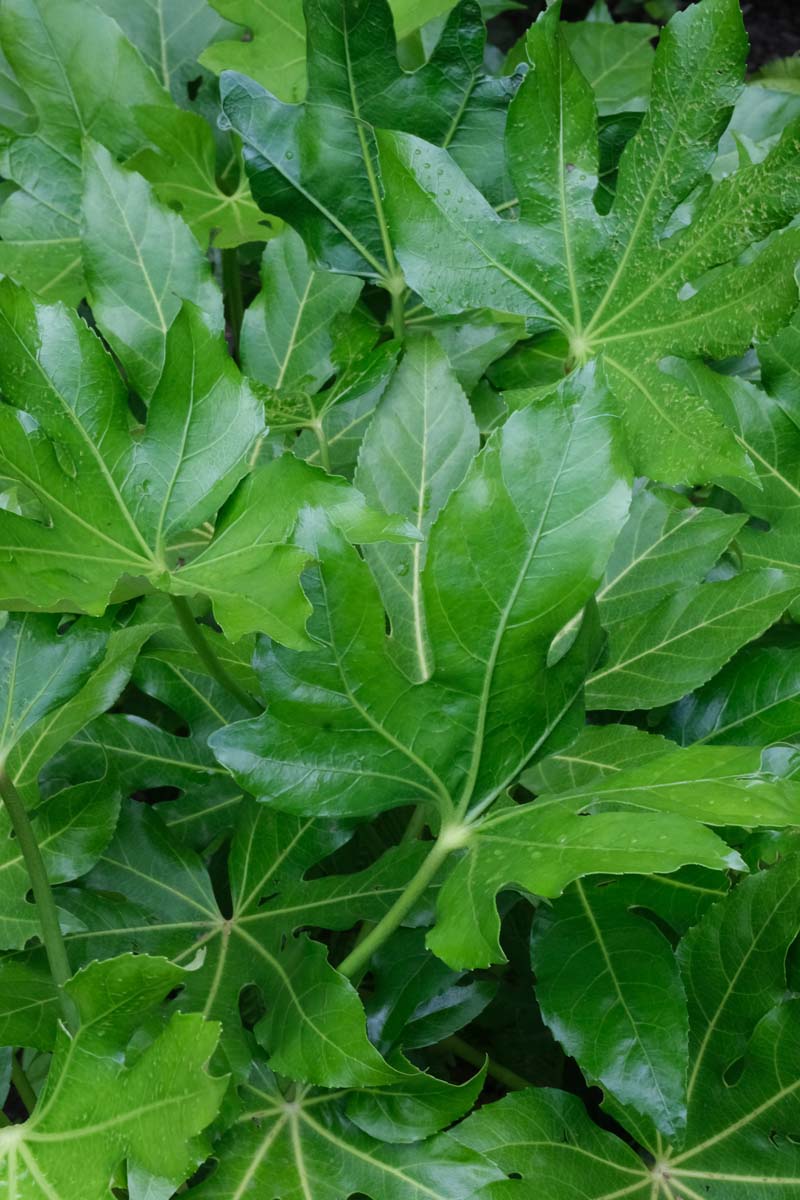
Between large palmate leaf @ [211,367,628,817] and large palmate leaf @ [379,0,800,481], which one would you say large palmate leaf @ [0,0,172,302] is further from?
large palmate leaf @ [211,367,628,817]

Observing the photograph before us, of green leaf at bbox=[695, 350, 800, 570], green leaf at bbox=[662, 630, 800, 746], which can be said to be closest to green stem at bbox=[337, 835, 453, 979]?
green leaf at bbox=[662, 630, 800, 746]

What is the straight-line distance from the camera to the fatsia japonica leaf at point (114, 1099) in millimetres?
485

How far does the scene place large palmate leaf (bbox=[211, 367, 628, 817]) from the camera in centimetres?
52

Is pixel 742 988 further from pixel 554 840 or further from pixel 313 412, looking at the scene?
pixel 313 412

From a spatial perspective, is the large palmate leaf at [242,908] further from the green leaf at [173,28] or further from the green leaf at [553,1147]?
the green leaf at [173,28]

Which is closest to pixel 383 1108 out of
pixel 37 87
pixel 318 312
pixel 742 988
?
pixel 742 988

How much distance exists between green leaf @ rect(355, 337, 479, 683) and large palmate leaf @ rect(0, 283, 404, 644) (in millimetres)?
66

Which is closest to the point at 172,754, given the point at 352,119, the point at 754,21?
the point at 352,119

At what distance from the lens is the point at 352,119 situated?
0.71 metres

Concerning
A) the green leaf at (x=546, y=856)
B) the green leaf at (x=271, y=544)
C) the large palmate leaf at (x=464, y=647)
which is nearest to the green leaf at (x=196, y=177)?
the green leaf at (x=271, y=544)

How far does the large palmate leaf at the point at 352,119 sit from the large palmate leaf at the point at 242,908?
14.9 inches

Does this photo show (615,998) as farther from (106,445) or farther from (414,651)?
(106,445)

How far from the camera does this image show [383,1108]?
0.58 meters

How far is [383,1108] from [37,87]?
2.67 ft
